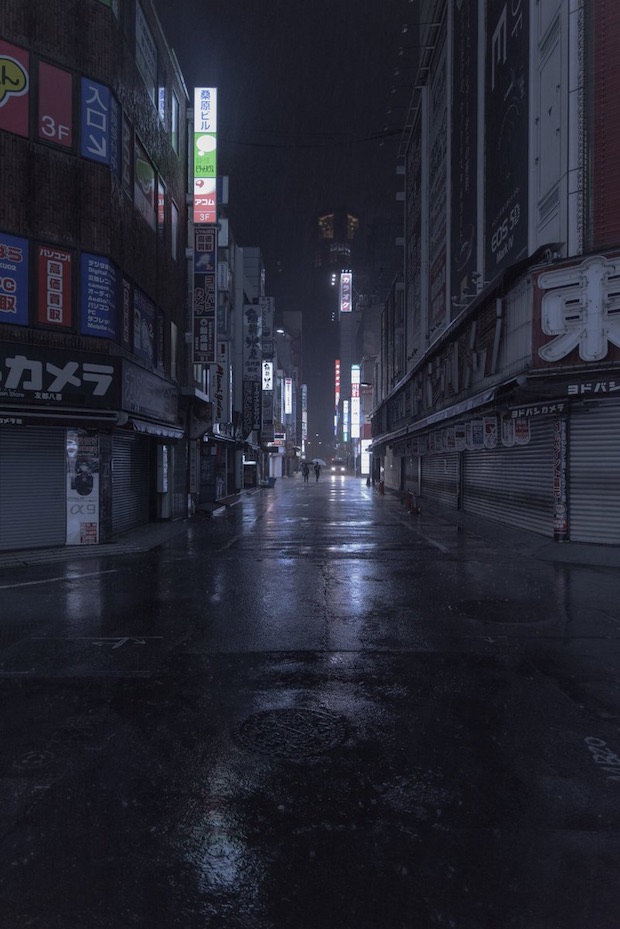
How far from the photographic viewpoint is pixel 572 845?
3.81m

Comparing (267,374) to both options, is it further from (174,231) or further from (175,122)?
(175,122)

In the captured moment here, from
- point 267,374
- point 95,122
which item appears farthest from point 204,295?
point 267,374

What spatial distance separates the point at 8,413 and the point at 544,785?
1475 centimetres

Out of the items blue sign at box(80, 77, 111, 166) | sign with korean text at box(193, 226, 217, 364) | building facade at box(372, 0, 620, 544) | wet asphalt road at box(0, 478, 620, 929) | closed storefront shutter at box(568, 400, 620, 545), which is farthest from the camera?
sign with korean text at box(193, 226, 217, 364)

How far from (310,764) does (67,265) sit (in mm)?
15628

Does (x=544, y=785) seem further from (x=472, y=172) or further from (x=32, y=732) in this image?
(x=472, y=172)

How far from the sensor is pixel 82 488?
688 inches

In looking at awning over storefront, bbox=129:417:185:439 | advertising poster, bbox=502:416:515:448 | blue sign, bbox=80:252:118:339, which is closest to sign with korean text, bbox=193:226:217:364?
awning over storefront, bbox=129:417:185:439

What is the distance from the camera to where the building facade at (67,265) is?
1595 cm

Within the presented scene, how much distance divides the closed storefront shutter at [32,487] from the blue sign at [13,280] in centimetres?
289

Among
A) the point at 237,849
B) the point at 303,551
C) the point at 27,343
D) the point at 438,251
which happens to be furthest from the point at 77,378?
the point at 438,251

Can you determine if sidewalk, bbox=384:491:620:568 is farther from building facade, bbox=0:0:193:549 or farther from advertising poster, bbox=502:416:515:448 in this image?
building facade, bbox=0:0:193:549

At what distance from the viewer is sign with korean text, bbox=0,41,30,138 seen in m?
15.7

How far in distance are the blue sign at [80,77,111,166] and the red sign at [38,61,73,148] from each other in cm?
35
